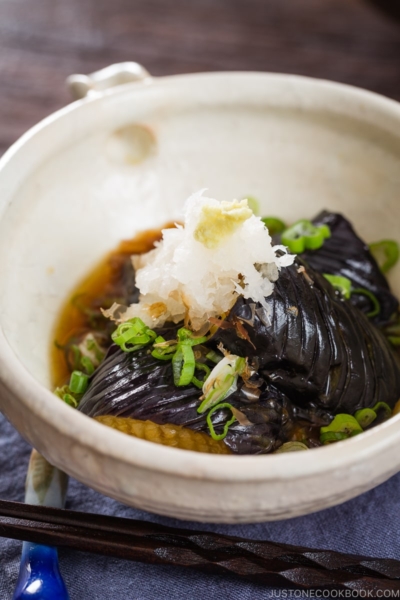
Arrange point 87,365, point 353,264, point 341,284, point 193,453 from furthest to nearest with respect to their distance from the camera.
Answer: point 353,264 → point 341,284 → point 87,365 → point 193,453

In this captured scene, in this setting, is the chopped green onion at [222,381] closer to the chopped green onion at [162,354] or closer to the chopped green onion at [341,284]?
the chopped green onion at [162,354]

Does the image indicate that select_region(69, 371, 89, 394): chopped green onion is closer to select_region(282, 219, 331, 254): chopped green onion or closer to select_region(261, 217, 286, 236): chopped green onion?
select_region(282, 219, 331, 254): chopped green onion

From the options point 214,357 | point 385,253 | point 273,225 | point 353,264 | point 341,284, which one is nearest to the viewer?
point 214,357

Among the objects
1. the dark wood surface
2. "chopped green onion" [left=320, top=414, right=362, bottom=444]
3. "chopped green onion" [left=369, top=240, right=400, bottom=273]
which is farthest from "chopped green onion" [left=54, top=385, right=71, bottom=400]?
the dark wood surface

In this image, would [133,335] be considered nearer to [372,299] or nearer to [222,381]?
[222,381]

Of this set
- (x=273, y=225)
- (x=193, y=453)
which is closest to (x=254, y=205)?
(x=273, y=225)

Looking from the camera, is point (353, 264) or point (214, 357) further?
point (353, 264)

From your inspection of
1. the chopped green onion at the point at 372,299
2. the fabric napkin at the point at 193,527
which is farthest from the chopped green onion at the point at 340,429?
the chopped green onion at the point at 372,299
